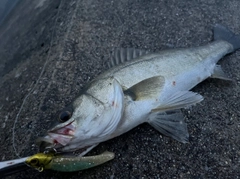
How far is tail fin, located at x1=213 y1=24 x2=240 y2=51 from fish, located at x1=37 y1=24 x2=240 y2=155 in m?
0.32

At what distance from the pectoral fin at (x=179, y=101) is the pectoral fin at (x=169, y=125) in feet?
0.21

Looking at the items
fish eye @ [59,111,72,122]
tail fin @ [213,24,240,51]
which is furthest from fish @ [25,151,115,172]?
tail fin @ [213,24,240,51]

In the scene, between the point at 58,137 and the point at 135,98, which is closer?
the point at 58,137

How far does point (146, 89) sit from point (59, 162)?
963 millimetres

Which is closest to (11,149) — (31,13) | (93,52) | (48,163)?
(48,163)

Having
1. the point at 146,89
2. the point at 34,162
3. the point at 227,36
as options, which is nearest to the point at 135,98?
the point at 146,89

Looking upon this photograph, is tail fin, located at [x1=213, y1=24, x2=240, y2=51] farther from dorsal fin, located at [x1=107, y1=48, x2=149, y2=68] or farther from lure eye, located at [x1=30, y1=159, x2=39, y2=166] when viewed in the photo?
lure eye, located at [x1=30, y1=159, x2=39, y2=166]

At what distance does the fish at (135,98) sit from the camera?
209 cm

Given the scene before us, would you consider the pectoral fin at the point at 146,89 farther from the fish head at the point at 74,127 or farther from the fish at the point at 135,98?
the fish head at the point at 74,127

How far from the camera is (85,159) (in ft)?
6.98

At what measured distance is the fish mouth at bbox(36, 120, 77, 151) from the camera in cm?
199

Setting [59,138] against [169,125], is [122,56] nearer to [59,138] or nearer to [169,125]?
[169,125]

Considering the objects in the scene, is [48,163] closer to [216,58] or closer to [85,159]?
[85,159]

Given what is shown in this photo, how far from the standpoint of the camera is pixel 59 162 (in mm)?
2062
